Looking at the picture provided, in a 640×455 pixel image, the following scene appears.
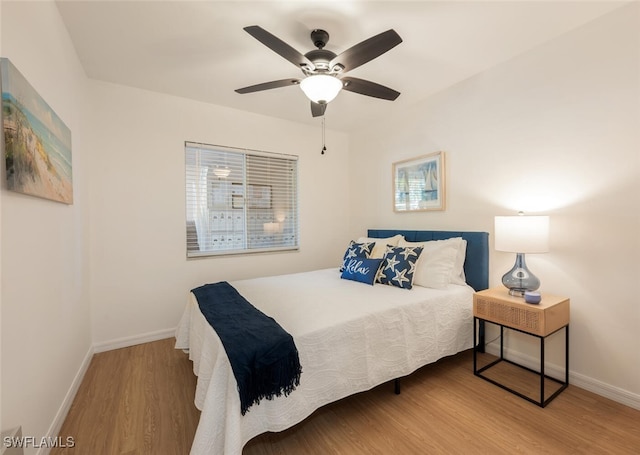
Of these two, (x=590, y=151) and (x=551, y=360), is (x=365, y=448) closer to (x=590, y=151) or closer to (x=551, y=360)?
(x=551, y=360)

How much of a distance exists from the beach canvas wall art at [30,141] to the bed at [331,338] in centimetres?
116

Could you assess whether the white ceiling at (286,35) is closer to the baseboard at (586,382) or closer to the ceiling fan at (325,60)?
the ceiling fan at (325,60)

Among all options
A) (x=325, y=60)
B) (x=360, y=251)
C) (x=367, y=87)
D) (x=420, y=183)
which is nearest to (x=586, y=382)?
(x=360, y=251)

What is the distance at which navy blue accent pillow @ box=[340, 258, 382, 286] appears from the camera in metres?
2.59

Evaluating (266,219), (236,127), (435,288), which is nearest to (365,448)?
(435,288)

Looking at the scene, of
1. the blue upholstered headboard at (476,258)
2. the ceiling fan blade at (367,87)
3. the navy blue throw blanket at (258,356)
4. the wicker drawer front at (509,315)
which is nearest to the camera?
the navy blue throw blanket at (258,356)

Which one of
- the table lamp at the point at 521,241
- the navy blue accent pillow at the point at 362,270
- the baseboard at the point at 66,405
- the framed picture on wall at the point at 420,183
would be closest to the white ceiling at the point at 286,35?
the framed picture on wall at the point at 420,183

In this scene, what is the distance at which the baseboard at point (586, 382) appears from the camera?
6.05ft

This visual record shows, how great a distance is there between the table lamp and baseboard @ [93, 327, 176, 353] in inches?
130

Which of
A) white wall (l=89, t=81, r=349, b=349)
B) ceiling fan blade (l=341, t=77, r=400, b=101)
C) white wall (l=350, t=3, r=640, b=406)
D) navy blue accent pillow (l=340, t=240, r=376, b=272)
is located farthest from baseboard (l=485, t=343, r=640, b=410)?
white wall (l=89, t=81, r=349, b=349)

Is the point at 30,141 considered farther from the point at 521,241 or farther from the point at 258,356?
the point at 521,241

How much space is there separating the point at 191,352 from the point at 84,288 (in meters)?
1.17

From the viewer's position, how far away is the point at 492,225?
2574 millimetres

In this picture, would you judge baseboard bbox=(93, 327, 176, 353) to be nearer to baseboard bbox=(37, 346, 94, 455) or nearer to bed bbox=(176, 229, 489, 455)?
baseboard bbox=(37, 346, 94, 455)
